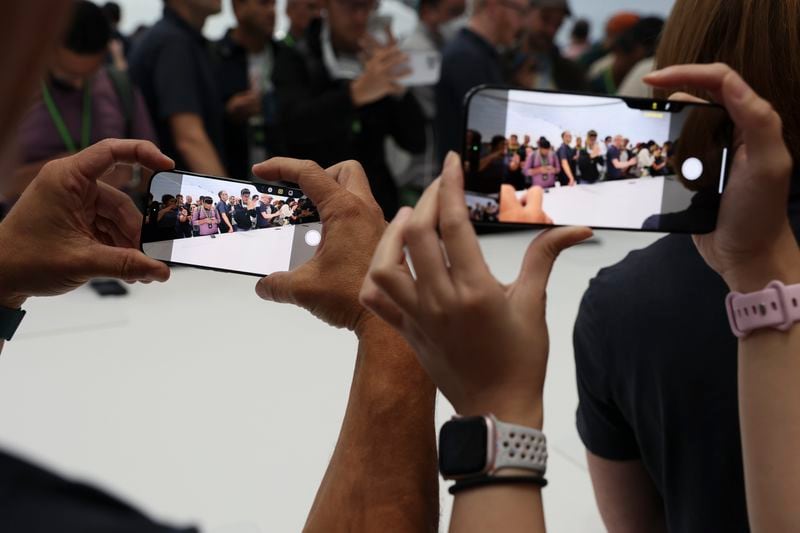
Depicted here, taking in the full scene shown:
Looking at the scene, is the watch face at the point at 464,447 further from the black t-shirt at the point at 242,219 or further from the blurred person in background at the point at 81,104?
the blurred person in background at the point at 81,104

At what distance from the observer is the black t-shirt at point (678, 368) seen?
0.69m

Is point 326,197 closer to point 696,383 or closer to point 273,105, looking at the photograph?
point 696,383

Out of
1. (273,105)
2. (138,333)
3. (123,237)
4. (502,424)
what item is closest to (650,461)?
(502,424)

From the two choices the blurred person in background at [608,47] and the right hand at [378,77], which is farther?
the blurred person in background at [608,47]

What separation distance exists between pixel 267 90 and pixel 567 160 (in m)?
2.15

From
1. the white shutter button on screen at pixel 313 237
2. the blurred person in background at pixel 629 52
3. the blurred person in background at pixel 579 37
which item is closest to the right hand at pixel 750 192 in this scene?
the white shutter button on screen at pixel 313 237

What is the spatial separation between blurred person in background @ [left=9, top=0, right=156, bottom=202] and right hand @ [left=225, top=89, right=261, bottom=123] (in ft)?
1.63

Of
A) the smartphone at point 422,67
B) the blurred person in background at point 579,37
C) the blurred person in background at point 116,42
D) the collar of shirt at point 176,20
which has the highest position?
the blurred person in background at point 579,37

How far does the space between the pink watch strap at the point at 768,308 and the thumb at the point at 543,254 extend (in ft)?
0.50

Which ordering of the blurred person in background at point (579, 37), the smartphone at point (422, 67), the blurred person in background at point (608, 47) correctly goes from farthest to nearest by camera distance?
the blurred person in background at point (579, 37) < the blurred person in background at point (608, 47) < the smartphone at point (422, 67)

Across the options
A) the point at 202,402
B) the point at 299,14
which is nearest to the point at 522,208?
the point at 202,402

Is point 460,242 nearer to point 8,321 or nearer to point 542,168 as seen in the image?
point 542,168

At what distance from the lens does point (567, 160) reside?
667mm

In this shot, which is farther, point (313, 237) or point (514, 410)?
point (313, 237)
